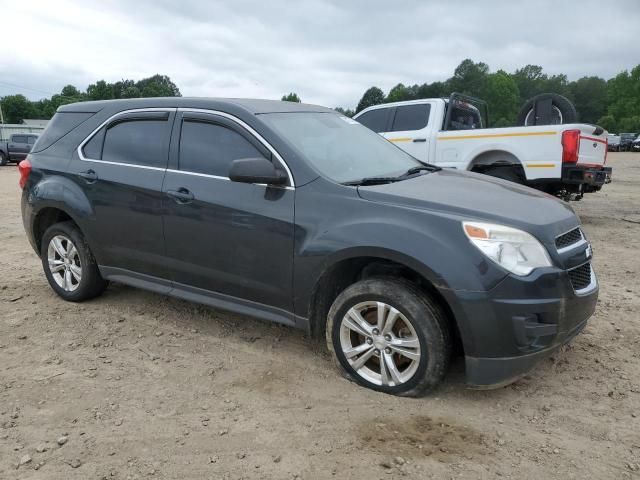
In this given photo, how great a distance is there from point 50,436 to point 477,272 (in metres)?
2.45

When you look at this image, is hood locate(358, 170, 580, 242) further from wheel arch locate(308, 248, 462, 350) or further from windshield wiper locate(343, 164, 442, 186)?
wheel arch locate(308, 248, 462, 350)

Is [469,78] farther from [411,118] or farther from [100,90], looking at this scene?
[411,118]

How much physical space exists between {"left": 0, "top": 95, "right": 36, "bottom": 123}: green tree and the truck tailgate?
111615 millimetres

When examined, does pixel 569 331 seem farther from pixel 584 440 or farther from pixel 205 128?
pixel 205 128

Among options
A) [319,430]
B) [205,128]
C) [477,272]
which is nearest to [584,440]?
[477,272]

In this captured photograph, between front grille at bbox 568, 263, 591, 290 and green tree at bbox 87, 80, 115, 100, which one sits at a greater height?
green tree at bbox 87, 80, 115, 100

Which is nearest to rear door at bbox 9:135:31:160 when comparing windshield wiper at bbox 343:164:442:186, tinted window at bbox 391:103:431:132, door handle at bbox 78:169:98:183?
tinted window at bbox 391:103:431:132

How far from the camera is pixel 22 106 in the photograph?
100 m

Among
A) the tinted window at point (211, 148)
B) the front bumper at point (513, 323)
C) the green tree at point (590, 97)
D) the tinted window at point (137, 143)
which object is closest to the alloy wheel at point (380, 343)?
the front bumper at point (513, 323)

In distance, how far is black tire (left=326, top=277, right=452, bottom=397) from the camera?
296 centimetres

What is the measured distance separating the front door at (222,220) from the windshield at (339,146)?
0.26 m

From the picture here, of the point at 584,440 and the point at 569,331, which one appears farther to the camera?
the point at 569,331

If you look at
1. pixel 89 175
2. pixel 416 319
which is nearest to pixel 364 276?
pixel 416 319

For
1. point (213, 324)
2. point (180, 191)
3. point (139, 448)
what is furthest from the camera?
point (213, 324)
